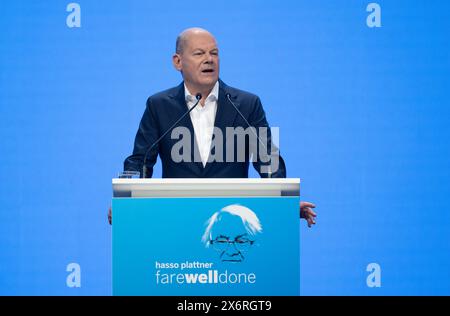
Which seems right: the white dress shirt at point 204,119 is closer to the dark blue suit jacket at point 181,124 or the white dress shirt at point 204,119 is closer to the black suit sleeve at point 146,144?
the dark blue suit jacket at point 181,124

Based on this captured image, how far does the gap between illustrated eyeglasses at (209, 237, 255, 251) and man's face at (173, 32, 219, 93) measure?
1.22m

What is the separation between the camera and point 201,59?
4469 mm

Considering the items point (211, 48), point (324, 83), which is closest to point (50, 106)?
point (211, 48)

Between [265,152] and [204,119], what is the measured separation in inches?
15.2

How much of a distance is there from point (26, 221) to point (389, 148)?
224 cm

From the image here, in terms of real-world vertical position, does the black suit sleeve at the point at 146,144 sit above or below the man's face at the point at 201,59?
below

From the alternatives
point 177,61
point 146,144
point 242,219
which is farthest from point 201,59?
point 242,219

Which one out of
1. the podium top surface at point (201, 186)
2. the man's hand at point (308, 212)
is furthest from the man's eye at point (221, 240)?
the man's hand at point (308, 212)

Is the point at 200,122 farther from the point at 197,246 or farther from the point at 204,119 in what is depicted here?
the point at 197,246

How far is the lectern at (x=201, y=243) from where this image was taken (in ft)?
11.6

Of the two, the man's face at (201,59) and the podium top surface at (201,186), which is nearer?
the podium top surface at (201,186)

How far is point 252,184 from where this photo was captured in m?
3.59

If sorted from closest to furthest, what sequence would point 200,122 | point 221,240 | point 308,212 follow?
point 221,240 → point 308,212 → point 200,122
